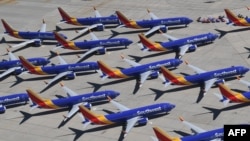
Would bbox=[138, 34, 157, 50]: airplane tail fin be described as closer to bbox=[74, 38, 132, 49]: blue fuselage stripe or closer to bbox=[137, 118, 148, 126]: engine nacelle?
bbox=[74, 38, 132, 49]: blue fuselage stripe

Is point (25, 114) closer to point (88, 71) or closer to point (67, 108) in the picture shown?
point (67, 108)

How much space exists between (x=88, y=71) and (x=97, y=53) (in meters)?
10.7

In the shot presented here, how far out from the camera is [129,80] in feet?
375

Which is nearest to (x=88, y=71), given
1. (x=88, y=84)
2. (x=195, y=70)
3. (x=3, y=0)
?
(x=88, y=84)

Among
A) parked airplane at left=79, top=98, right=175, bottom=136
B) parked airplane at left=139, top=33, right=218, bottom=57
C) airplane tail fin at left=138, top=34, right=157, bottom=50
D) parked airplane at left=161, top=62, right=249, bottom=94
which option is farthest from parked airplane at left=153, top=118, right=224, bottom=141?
airplane tail fin at left=138, top=34, right=157, bottom=50

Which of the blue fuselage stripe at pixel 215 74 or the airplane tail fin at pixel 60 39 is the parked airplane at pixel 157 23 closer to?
the airplane tail fin at pixel 60 39

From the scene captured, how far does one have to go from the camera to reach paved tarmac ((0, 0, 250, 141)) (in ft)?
318

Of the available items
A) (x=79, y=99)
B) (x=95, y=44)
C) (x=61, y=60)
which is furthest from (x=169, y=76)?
(x=61, y=60)

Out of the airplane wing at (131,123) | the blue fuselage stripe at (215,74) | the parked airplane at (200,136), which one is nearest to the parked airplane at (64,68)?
the blue fuselage stripe at (215,74)

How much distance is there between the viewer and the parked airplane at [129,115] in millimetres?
95312

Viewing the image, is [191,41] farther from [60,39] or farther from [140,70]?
[60,39]

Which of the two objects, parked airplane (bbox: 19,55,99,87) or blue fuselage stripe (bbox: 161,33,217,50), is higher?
blue fuselage stripe (bbox: 161,33,217,50)

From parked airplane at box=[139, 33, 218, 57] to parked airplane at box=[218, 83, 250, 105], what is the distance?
2636 cm

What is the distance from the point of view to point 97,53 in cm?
12912
